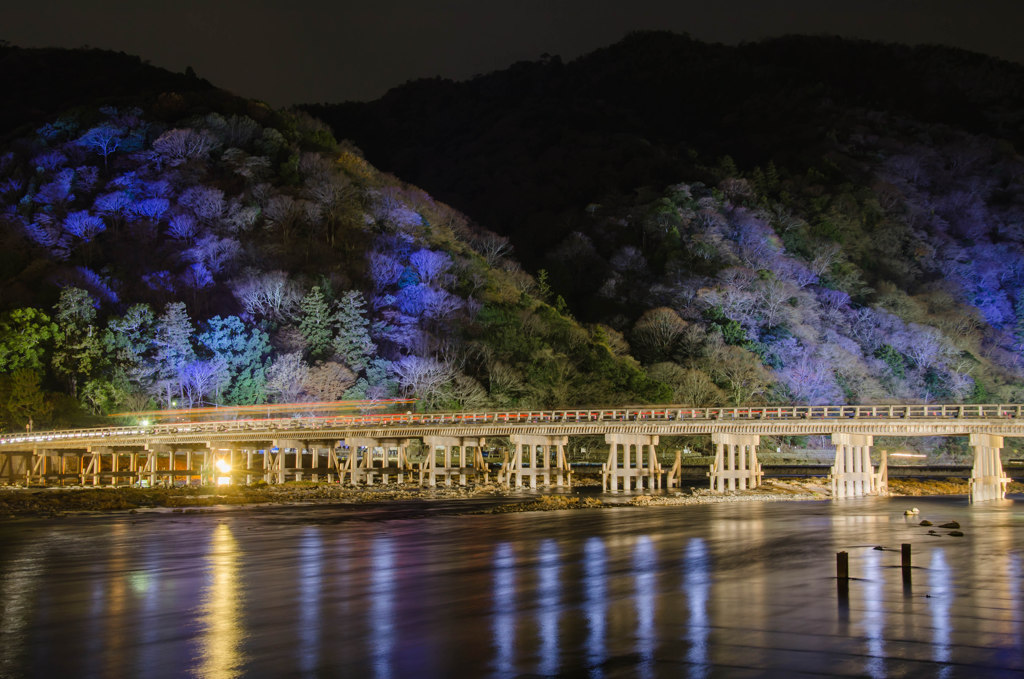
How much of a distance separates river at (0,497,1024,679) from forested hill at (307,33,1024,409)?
4096cm

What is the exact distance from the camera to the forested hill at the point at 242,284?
6306 cm

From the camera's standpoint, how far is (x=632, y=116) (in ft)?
477

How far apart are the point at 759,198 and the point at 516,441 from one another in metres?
59.5

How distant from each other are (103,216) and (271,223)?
14587 mm

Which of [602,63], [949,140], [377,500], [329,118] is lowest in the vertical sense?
[377,500]

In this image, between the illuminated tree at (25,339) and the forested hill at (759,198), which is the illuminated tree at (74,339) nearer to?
the illuminated tree at (25,339)

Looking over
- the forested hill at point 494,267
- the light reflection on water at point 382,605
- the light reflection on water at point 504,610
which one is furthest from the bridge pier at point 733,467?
the light reflection on water at point 382,605

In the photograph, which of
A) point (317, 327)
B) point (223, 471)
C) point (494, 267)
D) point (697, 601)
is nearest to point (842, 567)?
point (697, 601)

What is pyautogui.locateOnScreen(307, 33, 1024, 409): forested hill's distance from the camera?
234 feet

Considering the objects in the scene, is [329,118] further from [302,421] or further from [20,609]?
[20,609]

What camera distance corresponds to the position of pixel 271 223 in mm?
84188

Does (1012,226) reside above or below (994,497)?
above

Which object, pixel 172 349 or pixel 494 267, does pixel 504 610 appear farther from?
pixel 494 267

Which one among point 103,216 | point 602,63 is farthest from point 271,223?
point 602,63
